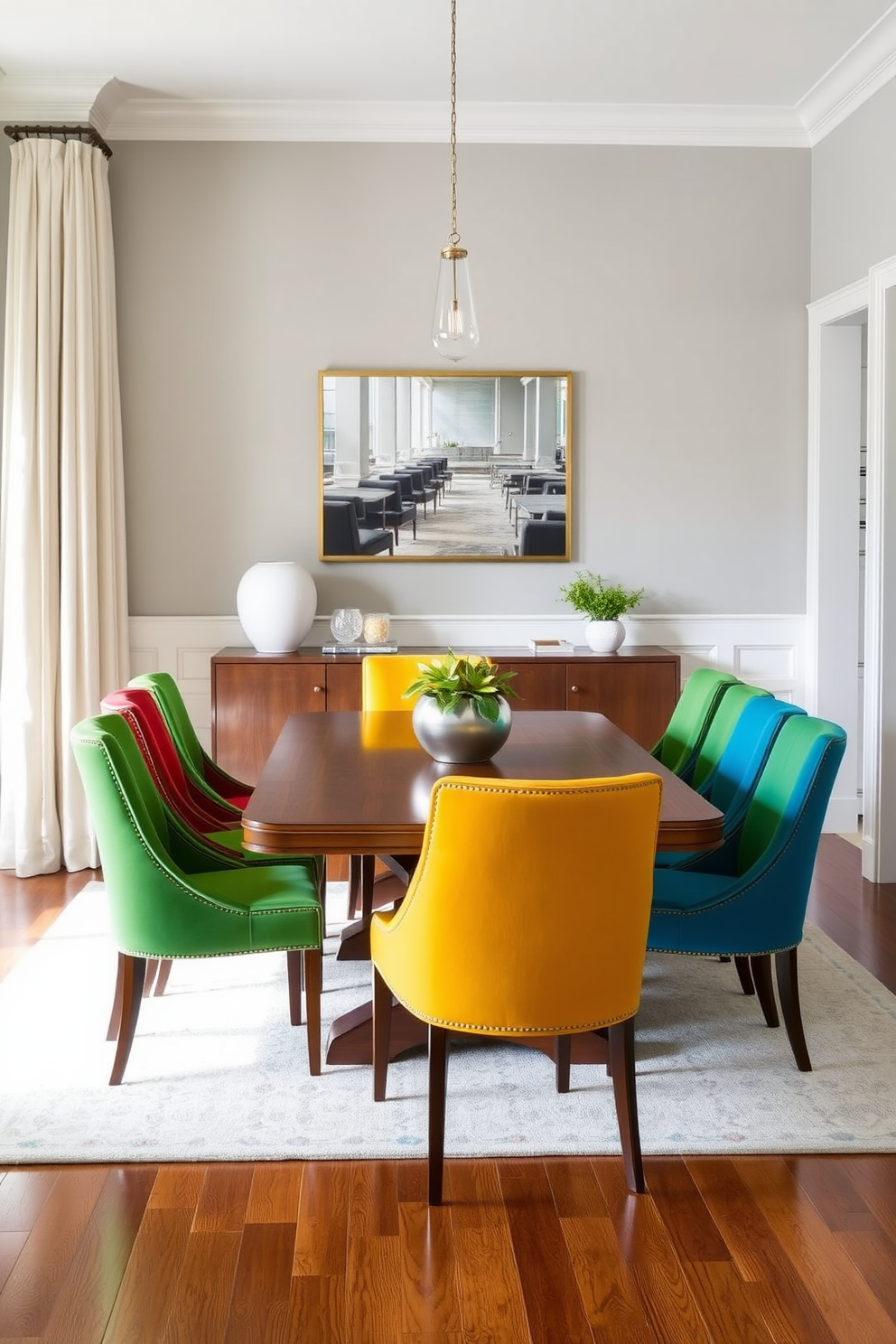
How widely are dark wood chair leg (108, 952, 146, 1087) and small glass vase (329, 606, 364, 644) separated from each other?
2.25 metres

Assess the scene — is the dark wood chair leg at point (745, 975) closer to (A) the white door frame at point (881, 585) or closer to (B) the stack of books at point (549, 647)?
(A) the white door frame at point (881, 585)

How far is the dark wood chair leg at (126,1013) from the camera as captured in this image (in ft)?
8.95

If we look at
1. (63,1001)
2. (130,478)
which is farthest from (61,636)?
(63,1001)

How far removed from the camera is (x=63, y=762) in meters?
4.65

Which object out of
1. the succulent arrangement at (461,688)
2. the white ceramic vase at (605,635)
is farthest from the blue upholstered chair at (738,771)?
the white ceramic vase at (605,635)

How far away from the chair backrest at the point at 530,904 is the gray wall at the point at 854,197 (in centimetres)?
309

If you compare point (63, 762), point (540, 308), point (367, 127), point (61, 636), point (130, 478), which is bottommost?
point (63, 762)

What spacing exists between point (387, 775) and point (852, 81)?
342 centimetres

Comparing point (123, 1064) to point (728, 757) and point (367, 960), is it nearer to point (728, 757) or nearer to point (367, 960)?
point (367, 960)

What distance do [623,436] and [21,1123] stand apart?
366 centimetres

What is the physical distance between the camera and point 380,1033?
260 cm

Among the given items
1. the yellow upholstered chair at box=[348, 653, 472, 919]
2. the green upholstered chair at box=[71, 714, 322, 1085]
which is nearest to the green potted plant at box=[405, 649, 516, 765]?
the green upholstered chair at box=[71, 714, 322, 1085]

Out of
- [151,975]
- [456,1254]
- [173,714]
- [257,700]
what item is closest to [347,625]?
[257,700]

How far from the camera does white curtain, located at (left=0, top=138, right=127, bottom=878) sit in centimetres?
454
